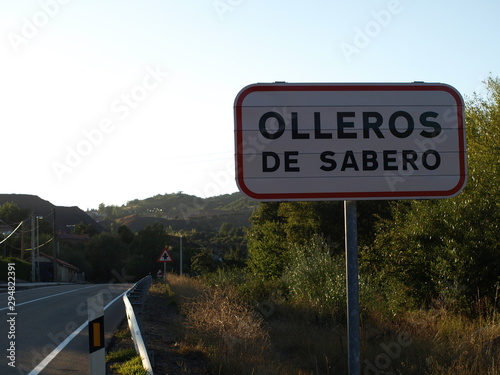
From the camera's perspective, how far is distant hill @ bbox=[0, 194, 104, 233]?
113m

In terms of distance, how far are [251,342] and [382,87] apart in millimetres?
6843

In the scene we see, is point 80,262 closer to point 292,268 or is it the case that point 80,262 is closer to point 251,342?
point 292,268

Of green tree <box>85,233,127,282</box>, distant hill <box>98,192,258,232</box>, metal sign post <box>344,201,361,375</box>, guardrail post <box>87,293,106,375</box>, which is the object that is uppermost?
distant hill <box>98,192,258,232</box>

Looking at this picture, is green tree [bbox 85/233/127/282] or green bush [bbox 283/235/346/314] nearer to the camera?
green bush [bbox 283/235/346/314]

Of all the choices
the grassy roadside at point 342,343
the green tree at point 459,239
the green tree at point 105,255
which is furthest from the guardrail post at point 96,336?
the green tree at point 105,255

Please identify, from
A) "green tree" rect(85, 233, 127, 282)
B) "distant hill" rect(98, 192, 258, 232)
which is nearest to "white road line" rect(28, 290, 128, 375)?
"green tree" rect(85, 233, 127, 282)

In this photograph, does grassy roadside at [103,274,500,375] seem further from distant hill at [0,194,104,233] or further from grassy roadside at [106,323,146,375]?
distant hill at [0,194,104,233]

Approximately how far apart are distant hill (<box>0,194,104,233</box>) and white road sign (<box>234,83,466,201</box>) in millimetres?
109137

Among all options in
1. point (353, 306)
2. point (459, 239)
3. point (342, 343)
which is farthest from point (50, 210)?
point (353, 306)

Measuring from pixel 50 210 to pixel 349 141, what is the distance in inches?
4505

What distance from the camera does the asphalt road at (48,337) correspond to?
879 cm

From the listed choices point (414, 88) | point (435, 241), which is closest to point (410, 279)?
point (435, 241)

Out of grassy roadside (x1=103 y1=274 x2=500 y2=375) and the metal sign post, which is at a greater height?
the metal sign post

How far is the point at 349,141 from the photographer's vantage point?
2.93 metres
